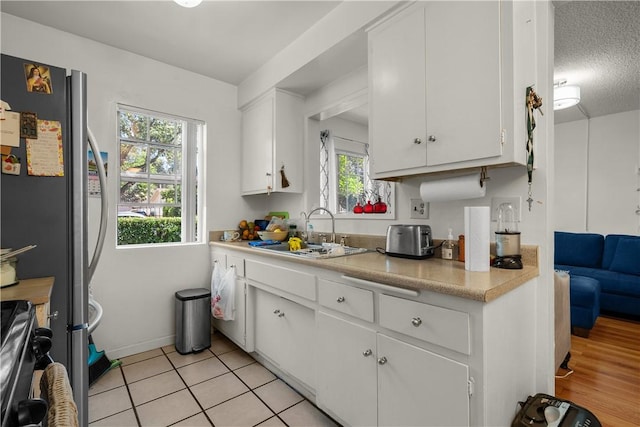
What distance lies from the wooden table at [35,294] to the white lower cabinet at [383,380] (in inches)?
Answer: 45.7

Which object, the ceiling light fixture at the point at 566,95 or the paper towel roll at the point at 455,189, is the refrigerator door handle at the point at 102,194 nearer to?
the paper towel roll at the point at 455,189

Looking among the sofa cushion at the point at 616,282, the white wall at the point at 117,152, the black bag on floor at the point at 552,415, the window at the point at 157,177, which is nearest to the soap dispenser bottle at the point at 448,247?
the black bag on floor at the point at 552,415

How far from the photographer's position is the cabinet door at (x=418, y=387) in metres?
1.07

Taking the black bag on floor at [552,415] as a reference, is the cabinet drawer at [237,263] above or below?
above

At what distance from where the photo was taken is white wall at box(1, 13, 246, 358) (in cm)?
223

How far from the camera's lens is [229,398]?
6.12 ft

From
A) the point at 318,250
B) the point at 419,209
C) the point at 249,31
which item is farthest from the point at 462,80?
the point at 249,31

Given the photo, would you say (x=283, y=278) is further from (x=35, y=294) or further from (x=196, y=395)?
(x=35, y=294)

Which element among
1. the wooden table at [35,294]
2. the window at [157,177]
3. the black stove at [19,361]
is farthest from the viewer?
the window at [157,177]

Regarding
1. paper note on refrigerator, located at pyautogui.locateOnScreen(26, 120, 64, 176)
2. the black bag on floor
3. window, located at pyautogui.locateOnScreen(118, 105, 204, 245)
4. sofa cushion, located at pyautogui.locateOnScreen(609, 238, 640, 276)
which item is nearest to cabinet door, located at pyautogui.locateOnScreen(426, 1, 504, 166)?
the black bag on floor

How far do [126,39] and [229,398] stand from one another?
2.76 m

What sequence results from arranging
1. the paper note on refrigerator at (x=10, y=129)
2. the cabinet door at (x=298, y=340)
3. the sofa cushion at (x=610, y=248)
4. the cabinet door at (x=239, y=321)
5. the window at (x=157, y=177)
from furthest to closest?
the sofa cushion at (x=610, y=248), the window at (x=157, y=177), the cabinet door at (x=239, y=321), the cabinet door at (x=298, y=340), the paper note on refrigerator at (x=10, y=129)

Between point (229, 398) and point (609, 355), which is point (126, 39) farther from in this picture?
point (609, 355)

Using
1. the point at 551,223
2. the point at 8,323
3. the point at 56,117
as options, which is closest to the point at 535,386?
the point at 551,223
